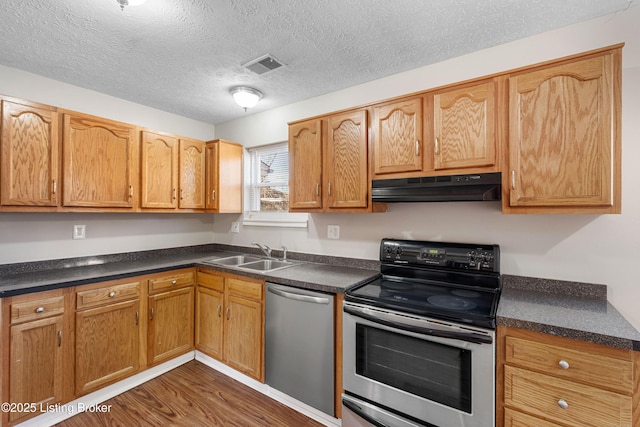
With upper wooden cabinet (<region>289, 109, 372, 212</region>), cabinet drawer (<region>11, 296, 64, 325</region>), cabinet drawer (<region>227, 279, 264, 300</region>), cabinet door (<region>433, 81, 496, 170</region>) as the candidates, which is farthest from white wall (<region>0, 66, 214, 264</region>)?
cabinet door (<region>433, 81, 496, 170</region>)

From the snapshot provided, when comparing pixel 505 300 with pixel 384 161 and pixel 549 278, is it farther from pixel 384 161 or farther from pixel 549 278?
pixel 384 161

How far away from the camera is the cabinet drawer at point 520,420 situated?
1299 mm

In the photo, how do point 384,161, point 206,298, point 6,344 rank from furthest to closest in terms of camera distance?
point 206,298
point 384,161
point 6,344

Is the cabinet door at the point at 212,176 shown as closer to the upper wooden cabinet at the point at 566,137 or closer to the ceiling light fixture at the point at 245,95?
the ceiling light fixture at the point at 245,95

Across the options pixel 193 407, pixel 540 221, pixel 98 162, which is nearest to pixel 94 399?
pixel 193 407

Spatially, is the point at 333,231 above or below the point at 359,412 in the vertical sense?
above

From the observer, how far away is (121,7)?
1.57 m

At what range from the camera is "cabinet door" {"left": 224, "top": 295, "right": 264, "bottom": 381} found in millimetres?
2330

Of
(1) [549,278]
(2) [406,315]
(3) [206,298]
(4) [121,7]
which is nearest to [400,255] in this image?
(2) [406,315]

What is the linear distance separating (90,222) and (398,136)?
2.85 m

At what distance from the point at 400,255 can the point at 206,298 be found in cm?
183

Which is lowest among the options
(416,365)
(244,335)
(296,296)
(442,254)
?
(244,335)

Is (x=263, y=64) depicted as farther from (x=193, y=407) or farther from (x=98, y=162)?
(x=193, y=407)

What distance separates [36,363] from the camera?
1921 millimetres
